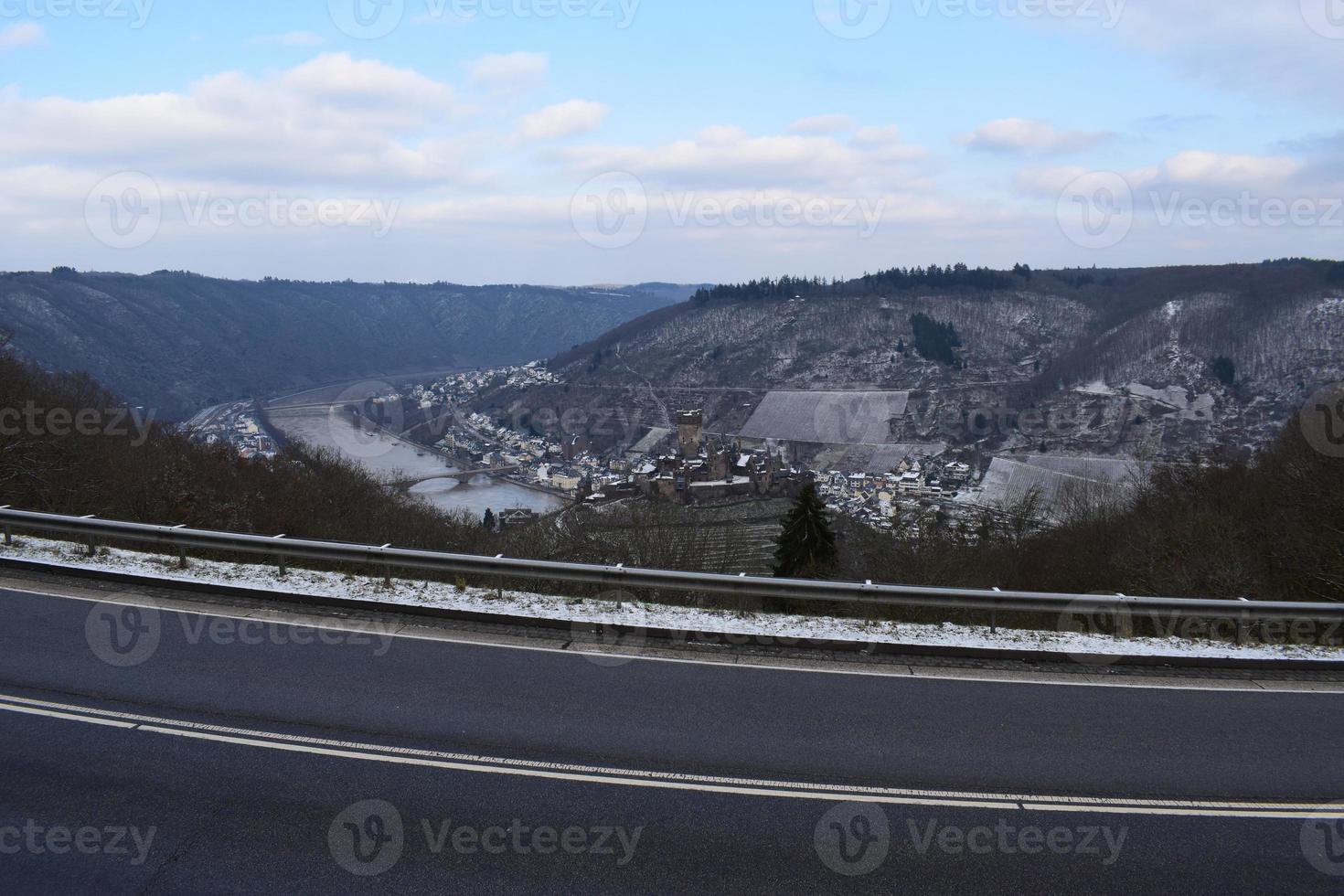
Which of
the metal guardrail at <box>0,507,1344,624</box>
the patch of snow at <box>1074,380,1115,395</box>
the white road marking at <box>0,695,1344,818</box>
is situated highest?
the patch of snow at <box>1074,380,1115,395</box>

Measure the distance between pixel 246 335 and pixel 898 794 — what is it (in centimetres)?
20638

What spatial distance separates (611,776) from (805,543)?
1769cm

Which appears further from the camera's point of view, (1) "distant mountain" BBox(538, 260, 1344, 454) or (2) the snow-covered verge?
(1) "distant mountain" BBox(538, 260, 1344, 454)

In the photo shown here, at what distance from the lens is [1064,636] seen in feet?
30.5

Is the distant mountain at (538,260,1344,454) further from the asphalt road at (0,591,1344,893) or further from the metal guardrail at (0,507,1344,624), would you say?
the asphalt road at (0,591,1344,893)

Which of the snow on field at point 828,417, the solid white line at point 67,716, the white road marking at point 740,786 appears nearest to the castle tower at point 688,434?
the snow on field at point 828,417

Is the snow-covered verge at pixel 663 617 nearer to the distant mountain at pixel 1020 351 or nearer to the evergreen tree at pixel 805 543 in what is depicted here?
the evergreen tree at pixel 805 543

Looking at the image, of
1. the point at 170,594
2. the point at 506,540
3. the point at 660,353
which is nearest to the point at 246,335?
the point at 660,353

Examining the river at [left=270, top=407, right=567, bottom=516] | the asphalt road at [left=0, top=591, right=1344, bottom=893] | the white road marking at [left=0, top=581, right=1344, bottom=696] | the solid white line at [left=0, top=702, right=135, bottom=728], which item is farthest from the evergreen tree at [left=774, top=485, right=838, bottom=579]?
the river at [left=270, top=407, right=567, bottom=516]

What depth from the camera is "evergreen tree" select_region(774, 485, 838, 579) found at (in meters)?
22.9

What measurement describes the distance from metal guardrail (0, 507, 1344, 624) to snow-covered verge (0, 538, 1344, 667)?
29 centimetres

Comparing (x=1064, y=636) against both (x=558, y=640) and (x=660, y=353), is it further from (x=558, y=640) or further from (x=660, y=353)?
(x=660, y=353)

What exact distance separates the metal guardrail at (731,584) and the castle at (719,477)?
1909 inches

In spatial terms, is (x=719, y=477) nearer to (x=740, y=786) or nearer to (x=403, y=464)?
(x=403, y=464)
